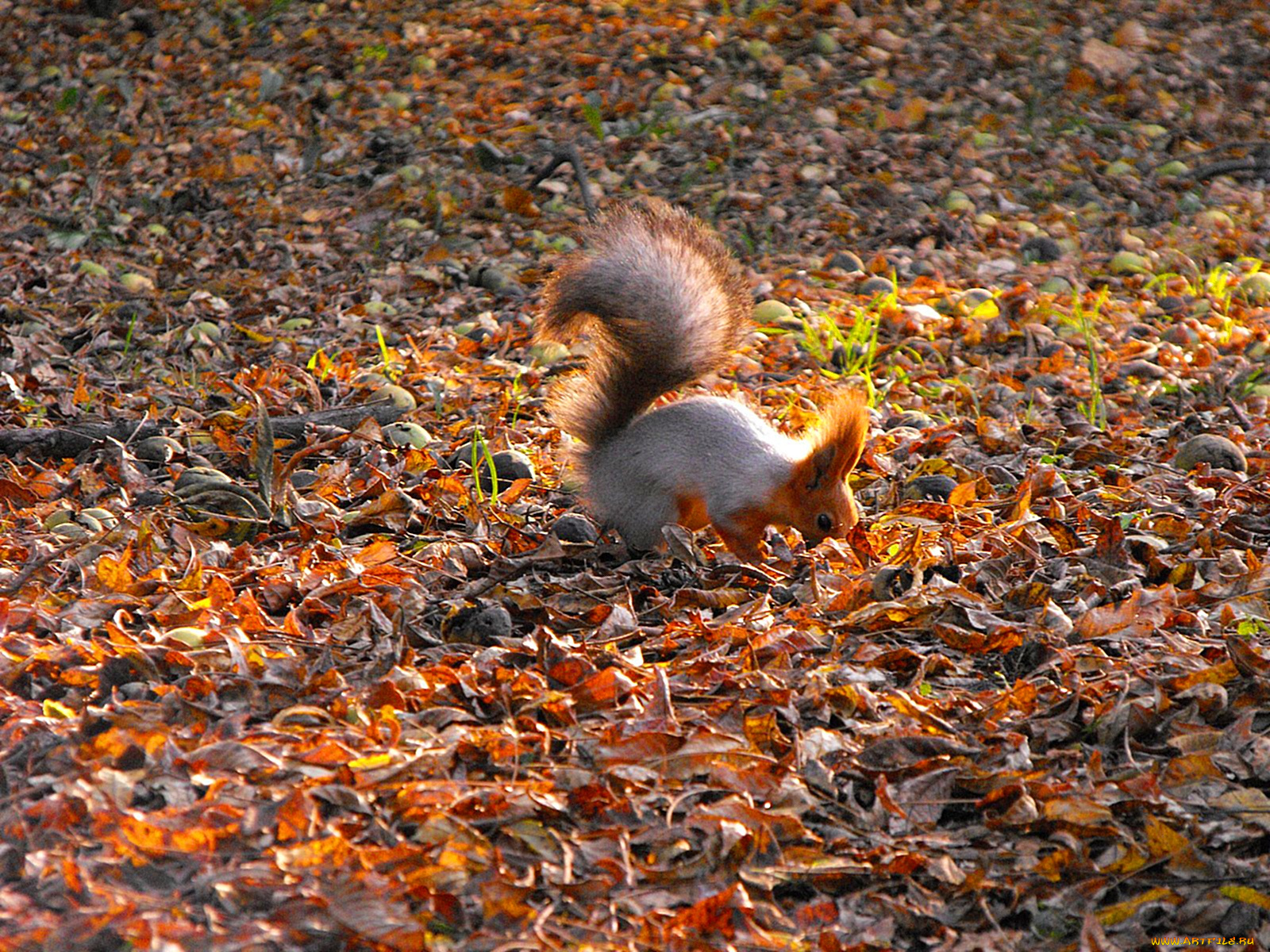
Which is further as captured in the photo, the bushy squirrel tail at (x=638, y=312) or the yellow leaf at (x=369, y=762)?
the bushy squirrel tail at (x=638, y=312)

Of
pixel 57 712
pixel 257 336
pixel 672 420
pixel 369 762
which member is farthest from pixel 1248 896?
pixel 257 336

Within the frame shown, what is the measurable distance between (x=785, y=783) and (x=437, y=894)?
2.11ft

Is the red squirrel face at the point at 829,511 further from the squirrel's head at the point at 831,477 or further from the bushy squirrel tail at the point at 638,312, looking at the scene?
the bushy squirrel tail at the point at 638,312

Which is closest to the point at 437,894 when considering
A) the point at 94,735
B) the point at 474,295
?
the point at 94,735

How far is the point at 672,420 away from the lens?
3.38 metres

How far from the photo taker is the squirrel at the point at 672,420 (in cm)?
324

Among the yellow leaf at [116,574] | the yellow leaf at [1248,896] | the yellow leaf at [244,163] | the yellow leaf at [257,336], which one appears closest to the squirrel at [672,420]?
the yellow leaf at [116,574]

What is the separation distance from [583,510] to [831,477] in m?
0.71

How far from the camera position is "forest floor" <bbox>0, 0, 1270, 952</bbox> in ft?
6.57

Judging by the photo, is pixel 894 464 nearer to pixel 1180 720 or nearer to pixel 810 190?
pixel 1180 720

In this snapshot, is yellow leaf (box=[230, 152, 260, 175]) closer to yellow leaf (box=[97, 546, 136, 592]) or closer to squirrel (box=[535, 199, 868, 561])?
squirrel (box=[535, 199, 868, 561])

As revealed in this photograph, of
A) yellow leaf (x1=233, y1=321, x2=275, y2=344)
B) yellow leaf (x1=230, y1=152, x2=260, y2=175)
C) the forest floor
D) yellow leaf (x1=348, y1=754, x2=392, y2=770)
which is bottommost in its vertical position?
yellow leaf (x1=233, y1=321, x2=275, y2=344)

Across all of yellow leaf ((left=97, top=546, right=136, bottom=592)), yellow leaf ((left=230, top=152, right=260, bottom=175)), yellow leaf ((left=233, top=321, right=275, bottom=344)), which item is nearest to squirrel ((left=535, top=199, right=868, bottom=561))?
yellow leaf ((left=97, top=546, right=136, bottom=592))

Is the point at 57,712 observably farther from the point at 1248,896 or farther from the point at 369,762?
the point at 1248,896
